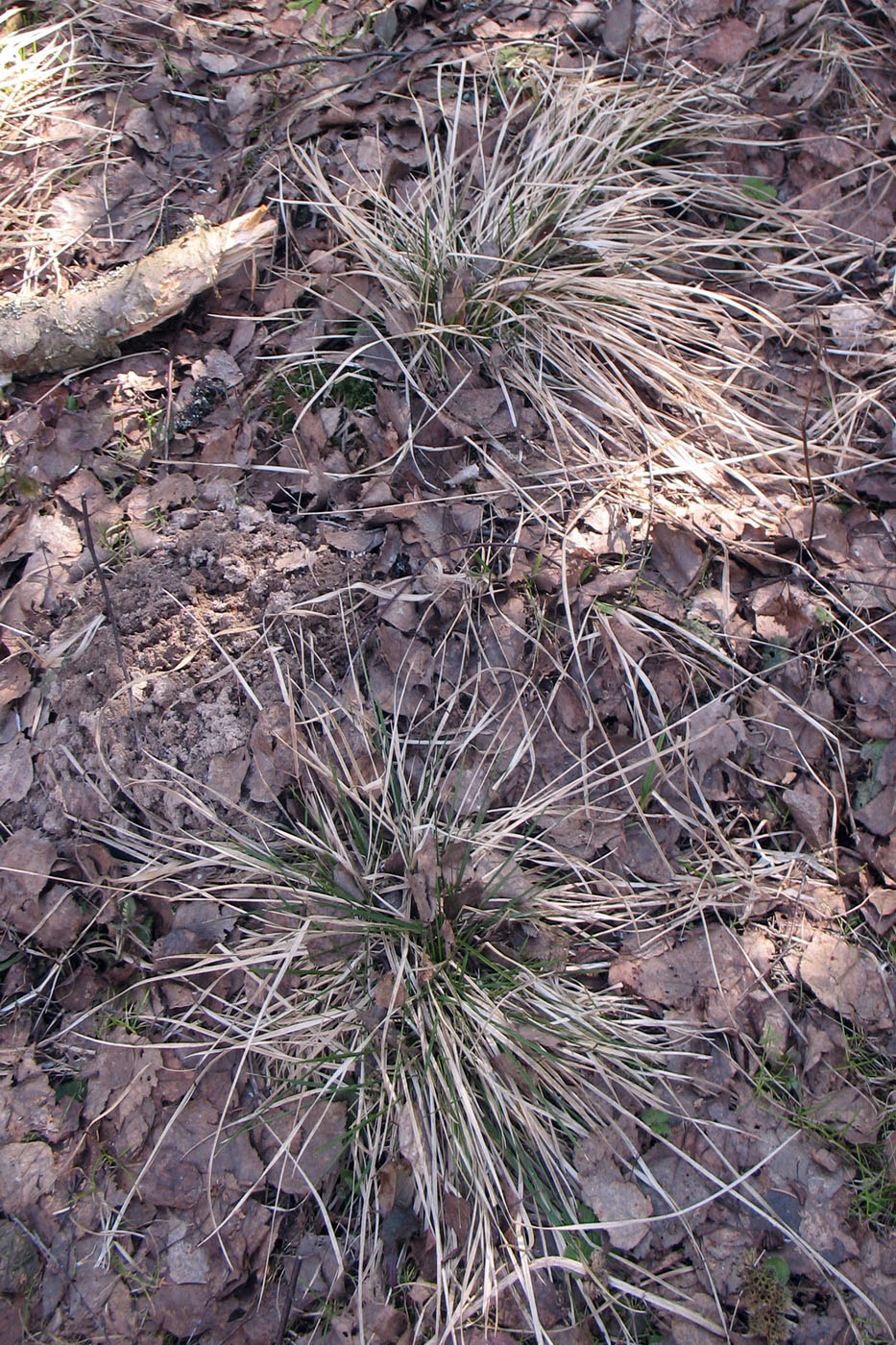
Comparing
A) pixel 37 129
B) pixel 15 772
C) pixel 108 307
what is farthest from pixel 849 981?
pixel 37 129

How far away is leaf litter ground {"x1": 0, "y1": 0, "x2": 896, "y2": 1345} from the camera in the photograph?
180 centimetres

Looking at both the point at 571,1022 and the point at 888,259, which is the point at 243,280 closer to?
the point at 888,259

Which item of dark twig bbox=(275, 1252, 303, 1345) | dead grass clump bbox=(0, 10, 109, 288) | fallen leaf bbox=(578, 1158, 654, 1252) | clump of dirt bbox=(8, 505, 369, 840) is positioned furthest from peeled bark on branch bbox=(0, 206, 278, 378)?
fallen leaf bbox=(578, 1158, 654, 1252)

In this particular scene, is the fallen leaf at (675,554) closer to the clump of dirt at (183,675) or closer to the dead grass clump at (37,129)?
the clump of dirt at (183,675)

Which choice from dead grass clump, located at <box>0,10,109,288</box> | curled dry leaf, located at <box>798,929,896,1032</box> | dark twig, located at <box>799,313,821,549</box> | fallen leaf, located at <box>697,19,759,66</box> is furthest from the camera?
fallen leaf, located at <box>697,19,759,66</box>

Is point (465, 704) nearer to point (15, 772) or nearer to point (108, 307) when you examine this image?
point (15, 772)

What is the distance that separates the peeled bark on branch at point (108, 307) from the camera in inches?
96.5

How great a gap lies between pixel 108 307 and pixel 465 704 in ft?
5.11

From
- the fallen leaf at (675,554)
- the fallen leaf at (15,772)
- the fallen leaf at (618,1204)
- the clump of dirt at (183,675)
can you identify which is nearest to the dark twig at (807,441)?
the fallen leaf at (675,554)

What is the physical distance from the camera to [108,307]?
246 centimetres

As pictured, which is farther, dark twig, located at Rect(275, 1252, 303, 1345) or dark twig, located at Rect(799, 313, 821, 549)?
dark twig, located at Rect(799, 313, 821, 549)

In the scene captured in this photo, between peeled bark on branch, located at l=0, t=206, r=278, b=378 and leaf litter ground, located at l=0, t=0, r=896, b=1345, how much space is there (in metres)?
0.10

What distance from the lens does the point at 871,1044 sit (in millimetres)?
1923

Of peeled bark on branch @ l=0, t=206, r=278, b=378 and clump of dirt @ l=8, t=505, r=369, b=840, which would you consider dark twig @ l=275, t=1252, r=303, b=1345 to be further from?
peeled bark on branch @ l=0, t=206, r=278, b=378
